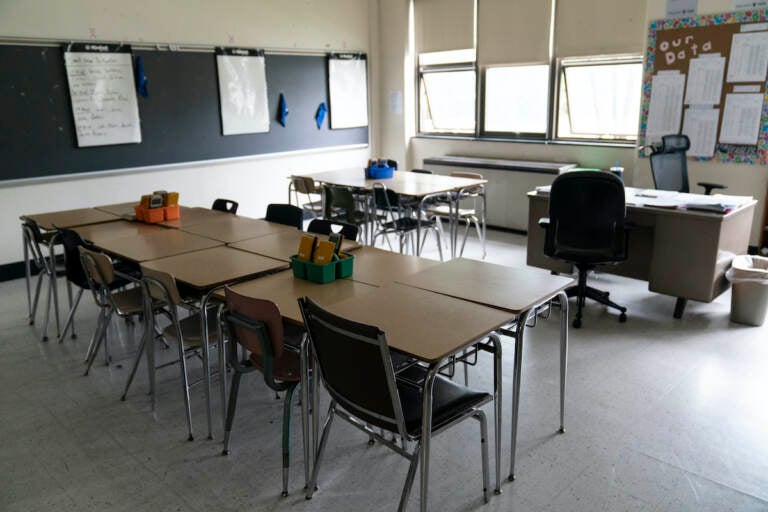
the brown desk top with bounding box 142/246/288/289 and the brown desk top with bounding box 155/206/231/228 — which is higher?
the brown desk top with bounding box 155/206/231/228

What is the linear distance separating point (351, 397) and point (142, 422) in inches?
60.6

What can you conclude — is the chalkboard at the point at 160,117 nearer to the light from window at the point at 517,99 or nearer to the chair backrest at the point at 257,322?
the light from window at the point at 517,99

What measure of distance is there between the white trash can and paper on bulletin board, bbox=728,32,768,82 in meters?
2.05

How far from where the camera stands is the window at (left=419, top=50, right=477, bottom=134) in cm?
757

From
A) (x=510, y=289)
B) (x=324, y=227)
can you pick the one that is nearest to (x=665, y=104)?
(x=324, y=227)

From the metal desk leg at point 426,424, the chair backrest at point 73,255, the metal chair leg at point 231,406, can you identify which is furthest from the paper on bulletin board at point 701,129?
the chair backrest at point 73,255

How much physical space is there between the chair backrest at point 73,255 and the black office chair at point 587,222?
10.4 feet

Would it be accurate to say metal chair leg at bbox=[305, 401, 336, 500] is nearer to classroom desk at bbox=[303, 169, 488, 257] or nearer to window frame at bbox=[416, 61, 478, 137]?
classroom desk at bbox=[303, 169, 488, 257]

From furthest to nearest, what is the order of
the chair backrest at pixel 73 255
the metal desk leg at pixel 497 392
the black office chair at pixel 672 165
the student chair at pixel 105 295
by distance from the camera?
1. the black office chair at pixel 672 165
2. the chair backrest at pixel 73 255
3. the student chair at pixel 105 295
4. the metal desk leg at pixel 497 392

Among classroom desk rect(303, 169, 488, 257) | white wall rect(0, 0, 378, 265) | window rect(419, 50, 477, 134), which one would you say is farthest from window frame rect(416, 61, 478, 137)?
classroom desk rect(303, 169, 488, 257)

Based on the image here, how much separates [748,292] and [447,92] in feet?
16.2

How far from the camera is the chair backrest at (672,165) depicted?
A: 5.17 m

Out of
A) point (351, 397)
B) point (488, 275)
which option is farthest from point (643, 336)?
point (351, 397)

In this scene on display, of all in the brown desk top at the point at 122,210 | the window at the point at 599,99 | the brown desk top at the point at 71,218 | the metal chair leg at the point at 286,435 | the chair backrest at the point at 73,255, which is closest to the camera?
the metal chair leg at the point at 286,435
